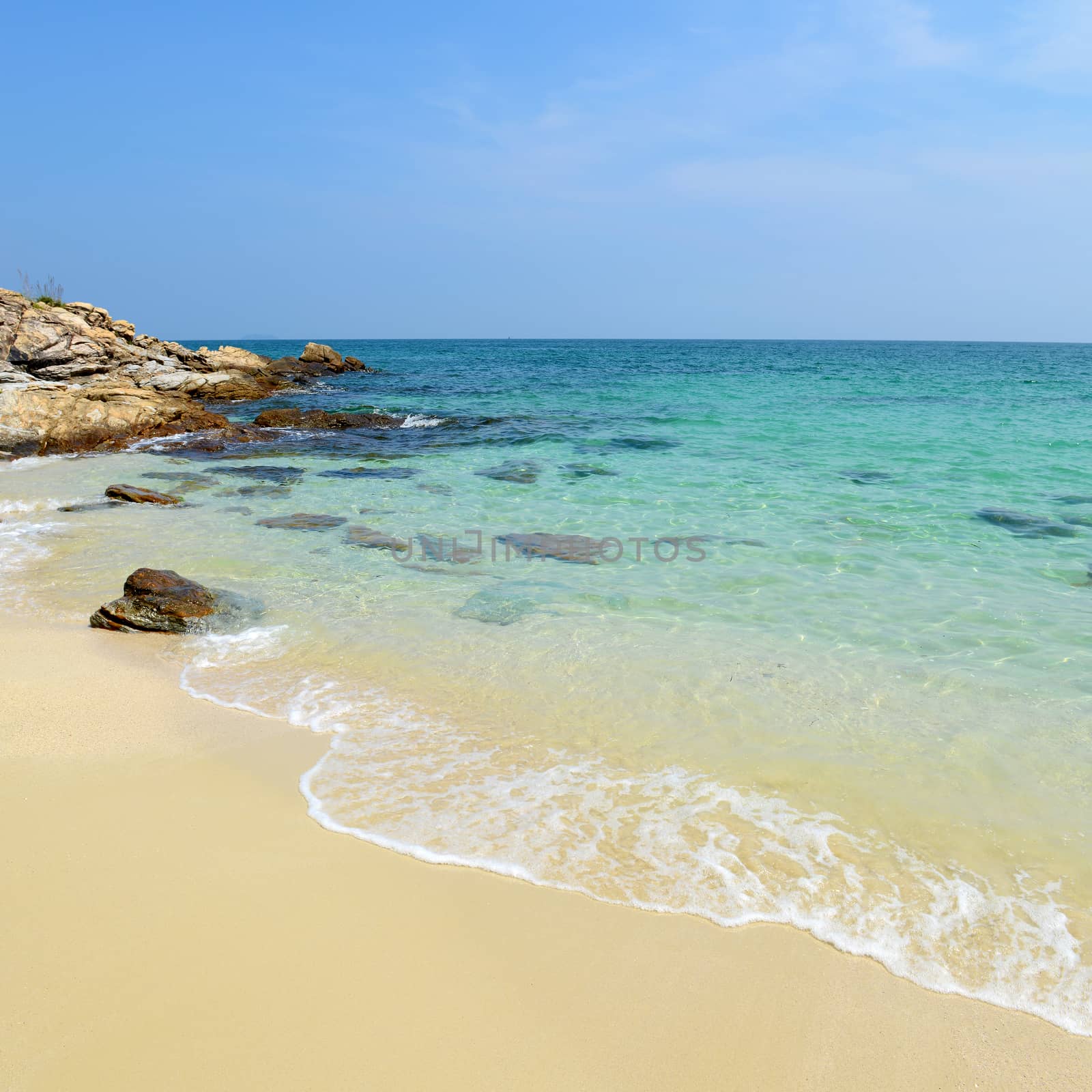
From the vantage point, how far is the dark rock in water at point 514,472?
12.9 meters

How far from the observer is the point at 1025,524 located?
942 cm

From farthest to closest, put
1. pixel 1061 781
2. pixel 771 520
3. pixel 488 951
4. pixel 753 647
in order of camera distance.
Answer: pixel 771 520 < pixel 753 647 < pixel 1061 781 < pixel 488 951

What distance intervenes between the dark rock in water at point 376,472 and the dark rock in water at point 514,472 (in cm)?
129

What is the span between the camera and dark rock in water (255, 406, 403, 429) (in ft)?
64.8

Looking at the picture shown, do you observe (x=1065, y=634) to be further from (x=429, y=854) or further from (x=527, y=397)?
(x=527, y=397)


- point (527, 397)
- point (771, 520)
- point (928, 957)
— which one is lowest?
point (928, 957)

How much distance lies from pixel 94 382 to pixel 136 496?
13420 mm

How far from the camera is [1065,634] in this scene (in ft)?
19.6

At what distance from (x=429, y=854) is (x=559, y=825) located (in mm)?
632

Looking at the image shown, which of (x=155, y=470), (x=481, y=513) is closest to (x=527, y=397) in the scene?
(x=155, y=470)

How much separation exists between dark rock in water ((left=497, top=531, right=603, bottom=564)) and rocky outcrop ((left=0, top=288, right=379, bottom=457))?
11.8 m

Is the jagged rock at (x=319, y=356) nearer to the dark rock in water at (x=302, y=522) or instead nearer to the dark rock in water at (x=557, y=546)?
the dark rock in water at (x=302, y=522)

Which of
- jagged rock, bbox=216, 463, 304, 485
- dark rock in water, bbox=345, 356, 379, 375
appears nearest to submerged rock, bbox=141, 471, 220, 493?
jagged rock, bbox=216, 463, 304, 485

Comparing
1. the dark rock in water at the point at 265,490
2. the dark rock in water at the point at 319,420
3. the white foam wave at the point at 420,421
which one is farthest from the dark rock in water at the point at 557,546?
the dark rock in water at the point at 319,420
